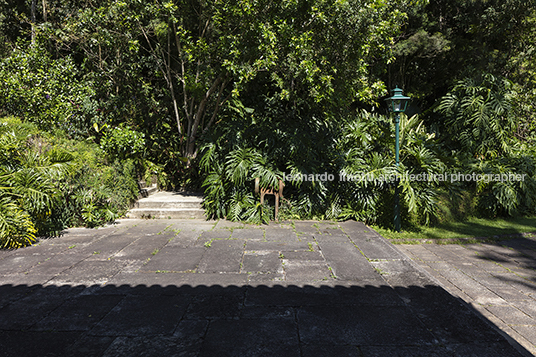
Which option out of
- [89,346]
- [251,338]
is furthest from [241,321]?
[89,346]

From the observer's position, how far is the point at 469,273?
4.18 meters

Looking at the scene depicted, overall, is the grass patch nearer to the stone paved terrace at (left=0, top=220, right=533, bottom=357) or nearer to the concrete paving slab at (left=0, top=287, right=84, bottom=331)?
the stone paved terrace at (left=0, top=220, right=533, bottom=357)

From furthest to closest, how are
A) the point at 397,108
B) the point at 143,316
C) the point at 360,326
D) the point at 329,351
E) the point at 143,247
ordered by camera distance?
1. the point at 397,108
2. the point at 143,247
3. the point at 143,316
4. the point at 360,326
5. the point at 329,351

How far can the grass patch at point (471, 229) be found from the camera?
5.80m

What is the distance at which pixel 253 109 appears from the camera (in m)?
7.54

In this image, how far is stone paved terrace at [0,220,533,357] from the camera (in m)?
2.27

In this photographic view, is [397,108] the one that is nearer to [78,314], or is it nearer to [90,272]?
[90,272]

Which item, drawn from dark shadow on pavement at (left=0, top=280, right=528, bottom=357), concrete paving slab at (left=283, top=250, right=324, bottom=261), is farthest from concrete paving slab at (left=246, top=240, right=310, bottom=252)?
dark shadow on pavement at (left=0, top=280, right=528, bottom=357)

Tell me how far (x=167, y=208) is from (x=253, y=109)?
3.03m

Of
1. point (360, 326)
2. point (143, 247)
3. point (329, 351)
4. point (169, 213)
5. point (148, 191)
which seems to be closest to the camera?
point (329, 351)

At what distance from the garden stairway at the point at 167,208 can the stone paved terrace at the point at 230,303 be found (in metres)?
1.50

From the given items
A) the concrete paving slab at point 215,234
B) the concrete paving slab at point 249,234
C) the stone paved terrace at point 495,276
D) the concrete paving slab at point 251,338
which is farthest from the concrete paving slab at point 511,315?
the concrete paving slab at point 215,234

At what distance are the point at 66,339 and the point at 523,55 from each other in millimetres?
12996

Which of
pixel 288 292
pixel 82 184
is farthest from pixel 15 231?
pixel 288 292
